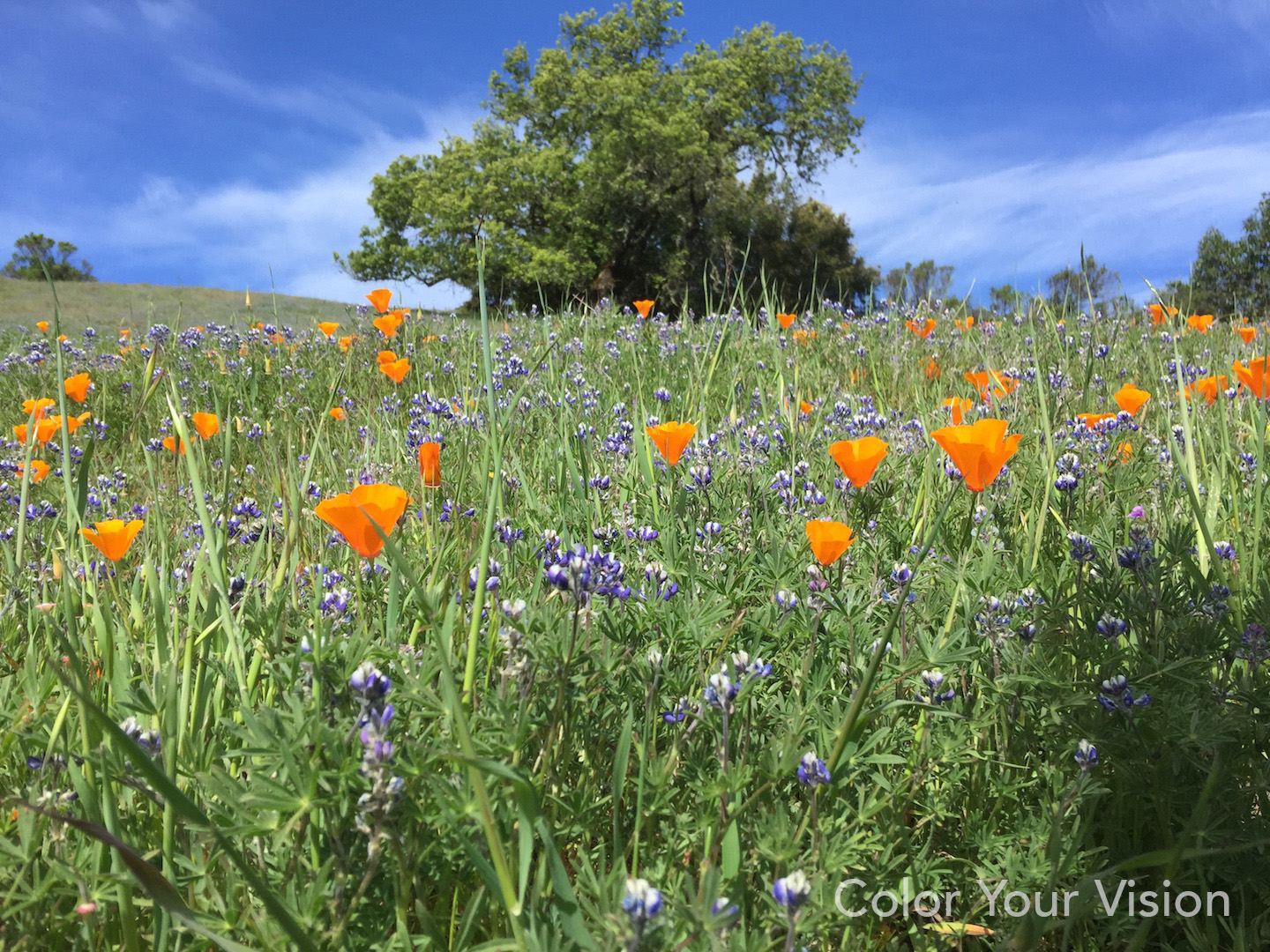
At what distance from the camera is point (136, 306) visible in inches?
642

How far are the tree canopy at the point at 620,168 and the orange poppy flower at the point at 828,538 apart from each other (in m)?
33.7

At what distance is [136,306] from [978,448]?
18.7m

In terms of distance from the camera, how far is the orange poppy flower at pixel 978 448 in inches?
72.2

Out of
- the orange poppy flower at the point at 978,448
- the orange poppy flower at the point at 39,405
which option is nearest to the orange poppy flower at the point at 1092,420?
the orange poppy flower at the point at 978,448

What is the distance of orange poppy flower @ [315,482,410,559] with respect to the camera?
1514mm

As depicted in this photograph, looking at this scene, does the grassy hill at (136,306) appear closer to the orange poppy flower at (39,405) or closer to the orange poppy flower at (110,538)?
the orange poppy flower at (39,405)

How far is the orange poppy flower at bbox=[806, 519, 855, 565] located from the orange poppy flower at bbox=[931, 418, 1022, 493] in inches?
13.8

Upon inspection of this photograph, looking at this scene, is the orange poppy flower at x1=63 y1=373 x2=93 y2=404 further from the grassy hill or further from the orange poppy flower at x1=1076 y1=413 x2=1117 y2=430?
the grassy hill

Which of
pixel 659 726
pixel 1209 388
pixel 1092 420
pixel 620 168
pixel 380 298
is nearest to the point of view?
pixel 659 726

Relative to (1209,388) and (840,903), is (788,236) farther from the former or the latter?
(840,903)

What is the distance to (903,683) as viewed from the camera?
1.85 metres

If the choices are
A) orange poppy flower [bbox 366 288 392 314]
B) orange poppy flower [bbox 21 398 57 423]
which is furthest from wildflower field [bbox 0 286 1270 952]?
orange poppy flower [bbox 366 288 392 314]

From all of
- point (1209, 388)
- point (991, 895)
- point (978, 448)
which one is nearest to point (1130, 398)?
point (1209, 388)

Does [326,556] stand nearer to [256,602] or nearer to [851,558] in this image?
[256,602]
